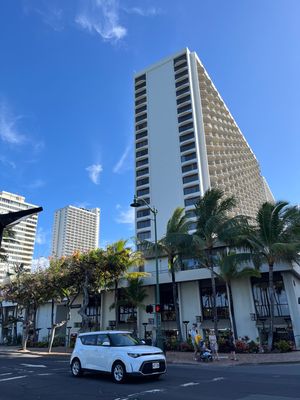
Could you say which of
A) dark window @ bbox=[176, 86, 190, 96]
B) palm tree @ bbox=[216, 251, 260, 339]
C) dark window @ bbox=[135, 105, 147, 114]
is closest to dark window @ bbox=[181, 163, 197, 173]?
dark window @ bbox=[176, 86, 190, 96]

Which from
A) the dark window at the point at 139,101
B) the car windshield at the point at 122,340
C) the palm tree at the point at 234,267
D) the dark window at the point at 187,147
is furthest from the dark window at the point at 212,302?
the dark window at the point at 139,101

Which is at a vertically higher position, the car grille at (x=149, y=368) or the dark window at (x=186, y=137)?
the dark window at (x=186, y=137)

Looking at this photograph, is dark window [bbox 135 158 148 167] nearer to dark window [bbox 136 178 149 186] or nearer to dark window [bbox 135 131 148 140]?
dark window [bbox 136 178 149 186]

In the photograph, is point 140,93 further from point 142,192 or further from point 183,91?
point 142,192

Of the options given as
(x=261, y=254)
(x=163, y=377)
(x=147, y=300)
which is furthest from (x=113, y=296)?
(x=163, y=377)

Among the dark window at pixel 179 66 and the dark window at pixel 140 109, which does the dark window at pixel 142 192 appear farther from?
the dark window at pixel 179 66

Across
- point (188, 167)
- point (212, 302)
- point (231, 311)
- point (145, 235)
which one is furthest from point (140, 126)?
point (231, 311)

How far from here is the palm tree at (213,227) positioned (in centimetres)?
2376

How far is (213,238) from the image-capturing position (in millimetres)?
24875

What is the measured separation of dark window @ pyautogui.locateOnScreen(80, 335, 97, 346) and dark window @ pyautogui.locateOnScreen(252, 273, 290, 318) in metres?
17.8

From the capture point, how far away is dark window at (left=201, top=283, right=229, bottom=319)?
28.8 m

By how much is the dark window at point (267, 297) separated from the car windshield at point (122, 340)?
1763 centimetres

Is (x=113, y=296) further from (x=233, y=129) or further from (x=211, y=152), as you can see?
(x=233, y=129)

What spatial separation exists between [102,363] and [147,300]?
21.8m
